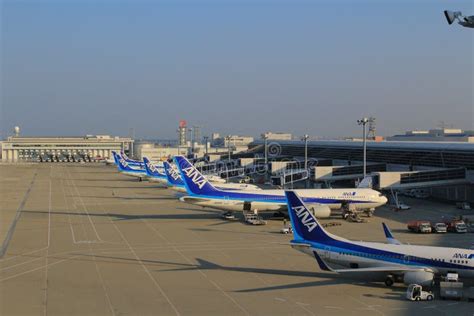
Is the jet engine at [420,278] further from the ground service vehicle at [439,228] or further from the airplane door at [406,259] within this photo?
the ground service vehicle at [439,228]

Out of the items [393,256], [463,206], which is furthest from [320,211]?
[393,256]

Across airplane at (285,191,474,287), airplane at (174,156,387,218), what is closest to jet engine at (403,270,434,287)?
airplane at (285,191,474,287)

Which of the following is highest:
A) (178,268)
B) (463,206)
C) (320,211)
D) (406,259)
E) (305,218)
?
(305,218)

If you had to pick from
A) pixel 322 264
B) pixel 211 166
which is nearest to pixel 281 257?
pixel 322 264

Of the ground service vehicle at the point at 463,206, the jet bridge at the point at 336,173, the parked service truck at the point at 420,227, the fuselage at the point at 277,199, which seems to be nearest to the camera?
the parked service truck at the point at 420,227

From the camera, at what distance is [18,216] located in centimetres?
6700

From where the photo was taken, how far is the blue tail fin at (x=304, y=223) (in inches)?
1371

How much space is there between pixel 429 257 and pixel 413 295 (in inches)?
124

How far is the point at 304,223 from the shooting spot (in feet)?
115

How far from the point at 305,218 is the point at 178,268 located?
977cm

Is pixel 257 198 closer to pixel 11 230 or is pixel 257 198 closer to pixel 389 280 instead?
pixel 11 230

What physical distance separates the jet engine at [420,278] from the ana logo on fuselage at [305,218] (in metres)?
6.31

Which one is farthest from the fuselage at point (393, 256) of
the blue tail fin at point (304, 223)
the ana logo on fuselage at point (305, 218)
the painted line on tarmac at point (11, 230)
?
the painted line on tarmac at point (11, 230)

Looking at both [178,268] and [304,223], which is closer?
[304,223]
